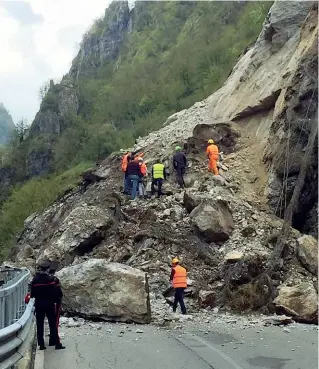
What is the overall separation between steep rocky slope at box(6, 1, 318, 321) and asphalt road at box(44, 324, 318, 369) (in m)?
2.21

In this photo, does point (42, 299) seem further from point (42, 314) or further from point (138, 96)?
point (138, 96)

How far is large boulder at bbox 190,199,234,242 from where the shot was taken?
16172 millimetres

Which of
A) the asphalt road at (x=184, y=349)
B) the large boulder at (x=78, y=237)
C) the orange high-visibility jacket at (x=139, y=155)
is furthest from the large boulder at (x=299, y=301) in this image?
the orange high-visibility jacket at (x=139, y=155)

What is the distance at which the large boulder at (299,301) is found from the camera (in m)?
12.4

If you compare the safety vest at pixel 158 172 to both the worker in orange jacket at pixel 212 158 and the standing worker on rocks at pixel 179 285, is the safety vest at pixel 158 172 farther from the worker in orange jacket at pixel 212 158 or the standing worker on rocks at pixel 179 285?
the standing worker on rocks at pixel 179 285

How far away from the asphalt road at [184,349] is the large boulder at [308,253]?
331cm

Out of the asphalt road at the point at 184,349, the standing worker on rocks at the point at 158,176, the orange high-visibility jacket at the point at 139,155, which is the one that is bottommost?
the asphalt road at the point at 184,349

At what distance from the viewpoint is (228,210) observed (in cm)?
1708

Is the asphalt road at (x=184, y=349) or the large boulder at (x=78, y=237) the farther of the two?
the large boulder at (x=78, y=237)

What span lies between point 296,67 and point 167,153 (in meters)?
5.75

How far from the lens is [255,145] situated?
21.6 metres

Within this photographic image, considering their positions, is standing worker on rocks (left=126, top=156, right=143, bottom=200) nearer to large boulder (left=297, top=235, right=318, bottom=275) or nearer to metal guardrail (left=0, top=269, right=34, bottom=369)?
large boulder (left=297, top=235, right=318, bottom=275)

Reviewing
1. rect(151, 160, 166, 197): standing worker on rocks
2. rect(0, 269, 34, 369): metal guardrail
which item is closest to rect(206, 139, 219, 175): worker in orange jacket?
rect(151, 160, 166, 197): standing worker on rocks

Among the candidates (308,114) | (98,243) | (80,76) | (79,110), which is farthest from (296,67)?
(80,76)
